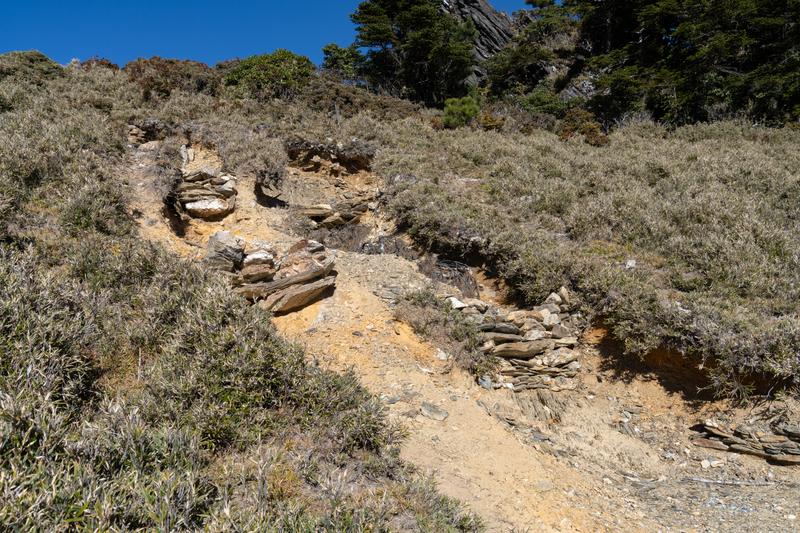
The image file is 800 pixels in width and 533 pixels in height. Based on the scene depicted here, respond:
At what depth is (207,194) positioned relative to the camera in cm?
995

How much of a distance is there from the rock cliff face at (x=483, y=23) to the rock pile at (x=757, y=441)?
102ft

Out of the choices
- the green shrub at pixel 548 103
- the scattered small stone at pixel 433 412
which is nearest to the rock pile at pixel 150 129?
the scattered small stone at pixel 433 412

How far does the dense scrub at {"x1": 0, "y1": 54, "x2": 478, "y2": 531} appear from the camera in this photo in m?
2.52

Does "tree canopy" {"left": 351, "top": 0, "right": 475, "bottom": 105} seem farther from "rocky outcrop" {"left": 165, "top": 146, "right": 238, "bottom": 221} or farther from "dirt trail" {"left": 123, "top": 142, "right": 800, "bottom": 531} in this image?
"dirt trail" {"left": 123, "top": 142, "right": 800, "bottom": 531}

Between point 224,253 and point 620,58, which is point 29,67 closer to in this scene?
point 224,253

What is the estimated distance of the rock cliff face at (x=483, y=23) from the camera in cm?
3212

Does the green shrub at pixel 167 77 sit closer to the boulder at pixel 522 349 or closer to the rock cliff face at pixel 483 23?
the boulder at pixel 522 349

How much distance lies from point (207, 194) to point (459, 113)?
11.8 m

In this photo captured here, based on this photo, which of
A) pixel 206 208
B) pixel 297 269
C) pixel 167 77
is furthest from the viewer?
pixel 167 77

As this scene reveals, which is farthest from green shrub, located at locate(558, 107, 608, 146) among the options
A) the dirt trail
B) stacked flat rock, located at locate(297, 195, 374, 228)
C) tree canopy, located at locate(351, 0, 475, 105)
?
the dirt trail

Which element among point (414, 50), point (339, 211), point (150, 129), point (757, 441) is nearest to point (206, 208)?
point (339, 211)

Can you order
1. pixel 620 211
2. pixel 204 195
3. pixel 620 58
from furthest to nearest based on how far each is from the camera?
pixel 620 58 → pixel 620 211 → pixel 204 195

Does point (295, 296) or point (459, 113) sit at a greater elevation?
point (459, 113)

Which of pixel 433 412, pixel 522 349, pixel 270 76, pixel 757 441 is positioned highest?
pixel 270 76
